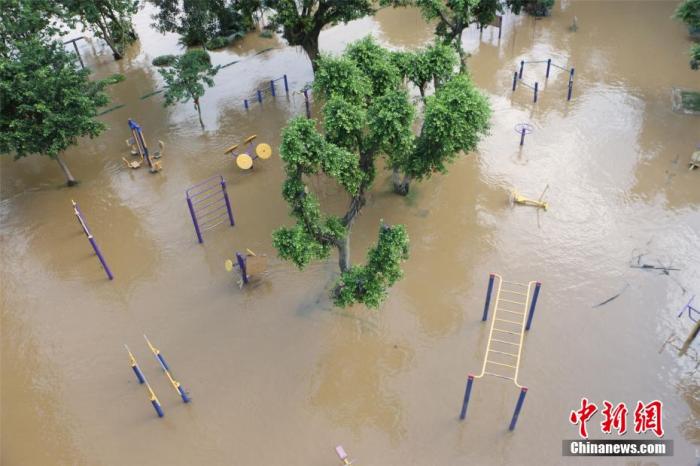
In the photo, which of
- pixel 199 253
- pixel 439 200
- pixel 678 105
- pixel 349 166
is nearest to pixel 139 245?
pixel 199 253

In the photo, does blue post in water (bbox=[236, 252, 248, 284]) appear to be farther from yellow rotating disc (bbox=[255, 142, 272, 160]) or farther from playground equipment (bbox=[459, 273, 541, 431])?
playground equipment (bbox=[459, 273, 541, 431])

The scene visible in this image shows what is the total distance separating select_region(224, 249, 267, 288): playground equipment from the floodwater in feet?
1.22

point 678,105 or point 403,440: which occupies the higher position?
point 678,105

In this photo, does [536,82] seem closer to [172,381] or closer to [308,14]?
[308,14]

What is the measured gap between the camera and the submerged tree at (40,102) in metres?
16.6

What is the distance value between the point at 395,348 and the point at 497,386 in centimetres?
262

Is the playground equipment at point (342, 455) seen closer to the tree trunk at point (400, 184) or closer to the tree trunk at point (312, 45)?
the tree trunk at point (400, 184)

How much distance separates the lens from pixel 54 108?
17.4m

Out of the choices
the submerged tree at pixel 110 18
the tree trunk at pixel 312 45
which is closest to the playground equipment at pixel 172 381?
the tree trunk at pixel 312 45

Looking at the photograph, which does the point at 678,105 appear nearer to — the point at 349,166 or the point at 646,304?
the point at 646,304

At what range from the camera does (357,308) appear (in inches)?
566

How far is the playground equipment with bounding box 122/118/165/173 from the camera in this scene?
19391 millimetres

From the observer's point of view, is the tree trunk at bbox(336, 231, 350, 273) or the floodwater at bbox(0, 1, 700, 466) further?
the tree trunk at bbox(336, 231, 350, 273)

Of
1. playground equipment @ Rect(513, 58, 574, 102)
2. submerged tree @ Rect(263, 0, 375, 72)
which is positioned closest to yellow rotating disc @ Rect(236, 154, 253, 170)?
submerged tree @ Rect(263, 0, 375, 72)
